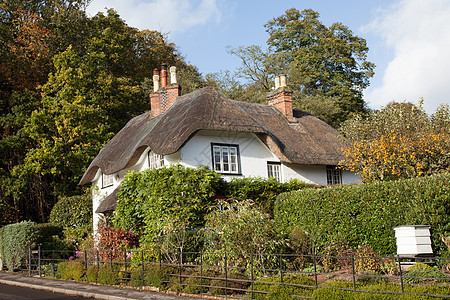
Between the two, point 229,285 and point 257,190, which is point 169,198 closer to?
point 257,190

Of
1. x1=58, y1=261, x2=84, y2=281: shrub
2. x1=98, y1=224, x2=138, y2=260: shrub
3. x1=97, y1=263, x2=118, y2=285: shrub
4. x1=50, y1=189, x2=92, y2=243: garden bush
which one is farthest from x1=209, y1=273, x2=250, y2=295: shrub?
x1=50, y1=189, x2=92, y2=243: garden bush

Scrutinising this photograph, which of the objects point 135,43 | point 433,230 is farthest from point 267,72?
point 433,230

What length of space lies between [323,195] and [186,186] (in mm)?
4772

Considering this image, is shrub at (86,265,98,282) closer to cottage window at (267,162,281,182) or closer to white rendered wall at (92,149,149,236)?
white rendered wall at (92,149,149,236)

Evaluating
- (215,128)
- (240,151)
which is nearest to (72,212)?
(240,151)

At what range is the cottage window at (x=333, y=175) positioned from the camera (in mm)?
22219

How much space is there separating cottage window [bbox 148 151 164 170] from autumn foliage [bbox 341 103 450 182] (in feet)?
26.2

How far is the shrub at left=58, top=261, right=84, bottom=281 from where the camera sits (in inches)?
575

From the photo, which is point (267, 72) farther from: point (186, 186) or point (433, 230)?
point (433, 230)

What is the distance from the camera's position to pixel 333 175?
22453 mm

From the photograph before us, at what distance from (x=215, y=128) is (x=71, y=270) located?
7348mm

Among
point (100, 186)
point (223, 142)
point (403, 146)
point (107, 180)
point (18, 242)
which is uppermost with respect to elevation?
point (223, 142)

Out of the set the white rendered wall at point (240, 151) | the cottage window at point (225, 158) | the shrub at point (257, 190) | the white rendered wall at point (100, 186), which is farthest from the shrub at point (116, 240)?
the cottage window at point (225, 158)

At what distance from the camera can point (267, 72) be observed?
118 ft
